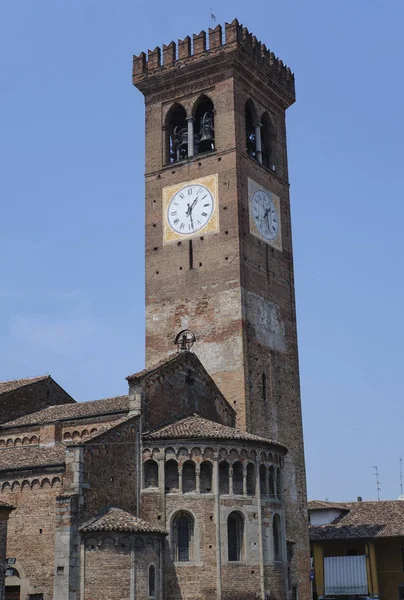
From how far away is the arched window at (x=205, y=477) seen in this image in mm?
26969

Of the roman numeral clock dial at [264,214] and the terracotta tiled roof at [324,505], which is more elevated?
the roman numeral clock dial at [264,214]

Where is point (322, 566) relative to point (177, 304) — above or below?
below

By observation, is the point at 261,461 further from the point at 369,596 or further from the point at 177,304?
the point at 369,596

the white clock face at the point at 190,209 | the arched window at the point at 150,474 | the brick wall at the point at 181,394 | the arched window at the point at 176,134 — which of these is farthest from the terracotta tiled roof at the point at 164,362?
the arched window at the point at 176,134

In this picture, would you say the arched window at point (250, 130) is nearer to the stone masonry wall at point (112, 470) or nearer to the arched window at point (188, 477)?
the stone masonry wall at point (112, 470)

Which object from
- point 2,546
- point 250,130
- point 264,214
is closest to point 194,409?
point 264,214

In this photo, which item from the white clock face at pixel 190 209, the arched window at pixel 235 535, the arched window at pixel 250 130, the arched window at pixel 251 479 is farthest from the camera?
the arched window at pixel 250 130

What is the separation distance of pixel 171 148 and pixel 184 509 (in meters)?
17.5

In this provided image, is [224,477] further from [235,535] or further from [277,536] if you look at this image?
[277,536]

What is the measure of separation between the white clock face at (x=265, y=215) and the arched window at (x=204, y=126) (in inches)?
115

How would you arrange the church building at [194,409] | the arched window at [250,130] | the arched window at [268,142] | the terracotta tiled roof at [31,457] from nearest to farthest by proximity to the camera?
the church building at [194,409]
the terracotta tiled roof at [31,457]
the arched window at [250,130]
the arched window at [268,142]

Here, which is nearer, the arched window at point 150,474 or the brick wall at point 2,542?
the brick wall at point 2,542

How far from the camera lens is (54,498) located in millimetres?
25391

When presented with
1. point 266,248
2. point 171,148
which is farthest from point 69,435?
point 171,148
